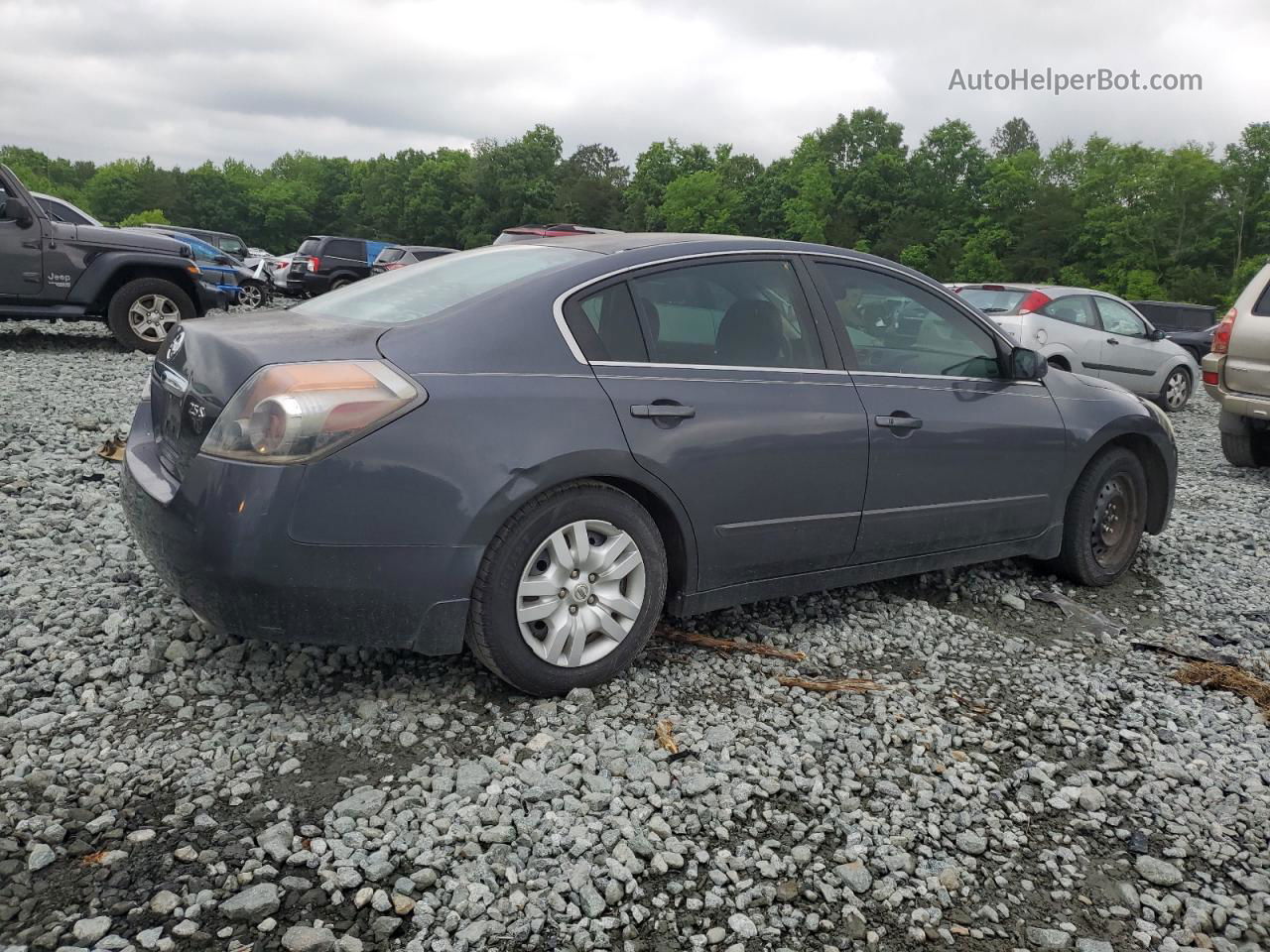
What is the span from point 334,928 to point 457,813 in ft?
1.63

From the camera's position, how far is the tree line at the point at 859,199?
52250 millimetres

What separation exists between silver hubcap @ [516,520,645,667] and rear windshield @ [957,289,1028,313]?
1069cm

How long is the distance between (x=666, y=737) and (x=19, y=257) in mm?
9544

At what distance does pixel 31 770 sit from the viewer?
117 inches

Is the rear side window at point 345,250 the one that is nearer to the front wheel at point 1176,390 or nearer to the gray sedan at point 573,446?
the front wheel at point 1176,390

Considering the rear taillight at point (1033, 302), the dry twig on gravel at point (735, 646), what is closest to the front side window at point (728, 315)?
the dry twig on gravel at point (735, 646)

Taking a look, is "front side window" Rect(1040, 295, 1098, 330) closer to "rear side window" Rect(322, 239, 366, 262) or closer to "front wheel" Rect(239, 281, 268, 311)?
"front wheel" Rect(239, 281, 268, 311)

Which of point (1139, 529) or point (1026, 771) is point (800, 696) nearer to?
point (1026, 771)

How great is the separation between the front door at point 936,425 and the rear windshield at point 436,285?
1.17 metres

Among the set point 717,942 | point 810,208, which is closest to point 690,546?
point 717,942

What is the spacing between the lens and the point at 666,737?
332cm

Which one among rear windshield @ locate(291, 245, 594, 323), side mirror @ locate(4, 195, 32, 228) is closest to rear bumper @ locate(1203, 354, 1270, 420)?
rear windshield @ locate(291, 245, 594, 323)

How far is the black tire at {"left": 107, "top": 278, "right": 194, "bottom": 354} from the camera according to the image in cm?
1068

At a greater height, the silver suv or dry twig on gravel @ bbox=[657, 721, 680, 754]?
the silver suv
